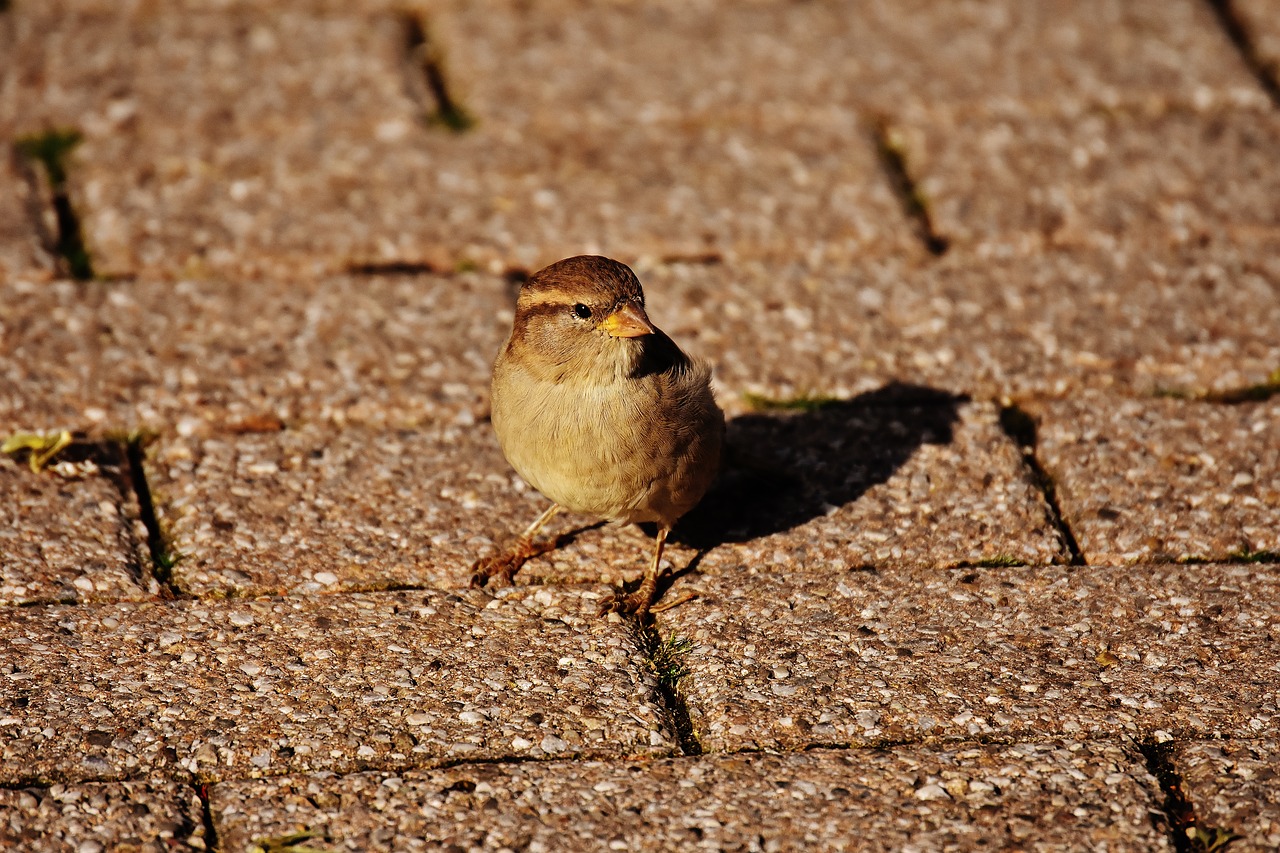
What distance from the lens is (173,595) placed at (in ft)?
12.2

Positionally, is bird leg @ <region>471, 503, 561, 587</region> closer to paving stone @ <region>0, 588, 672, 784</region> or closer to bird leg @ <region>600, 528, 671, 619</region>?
paving stone @ <region>0, 588, 672, 784</region>

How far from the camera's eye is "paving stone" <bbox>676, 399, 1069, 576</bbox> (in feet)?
13.0

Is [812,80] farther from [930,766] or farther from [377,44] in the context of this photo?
[930,766]

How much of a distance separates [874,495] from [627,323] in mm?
961

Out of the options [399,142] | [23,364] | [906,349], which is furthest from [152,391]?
[906,349]

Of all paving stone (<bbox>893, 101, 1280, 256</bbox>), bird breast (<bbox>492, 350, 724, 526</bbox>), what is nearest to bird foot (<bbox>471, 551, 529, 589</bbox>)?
bird breast (<bbox>492, 350, 724, 526</bbox>)

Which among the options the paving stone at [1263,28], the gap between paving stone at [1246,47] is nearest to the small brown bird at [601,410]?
the gap between paving stone at [1246,47]

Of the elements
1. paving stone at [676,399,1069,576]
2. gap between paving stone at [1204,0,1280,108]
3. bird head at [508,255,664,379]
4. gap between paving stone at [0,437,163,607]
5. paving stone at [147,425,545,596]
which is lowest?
gap between paving stone at [0,437,163,607]

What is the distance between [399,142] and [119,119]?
3.63 feet

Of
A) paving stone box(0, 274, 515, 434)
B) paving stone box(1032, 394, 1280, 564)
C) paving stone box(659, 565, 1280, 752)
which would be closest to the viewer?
paving stone box(659, 565, 1280, 752)

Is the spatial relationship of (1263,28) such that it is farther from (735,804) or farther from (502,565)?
(735,804)

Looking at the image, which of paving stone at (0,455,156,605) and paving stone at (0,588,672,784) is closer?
paving stone at (0,588,672,784)

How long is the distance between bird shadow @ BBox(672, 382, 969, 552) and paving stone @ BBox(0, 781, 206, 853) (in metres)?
1.62

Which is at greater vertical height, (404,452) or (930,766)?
(930,766)
